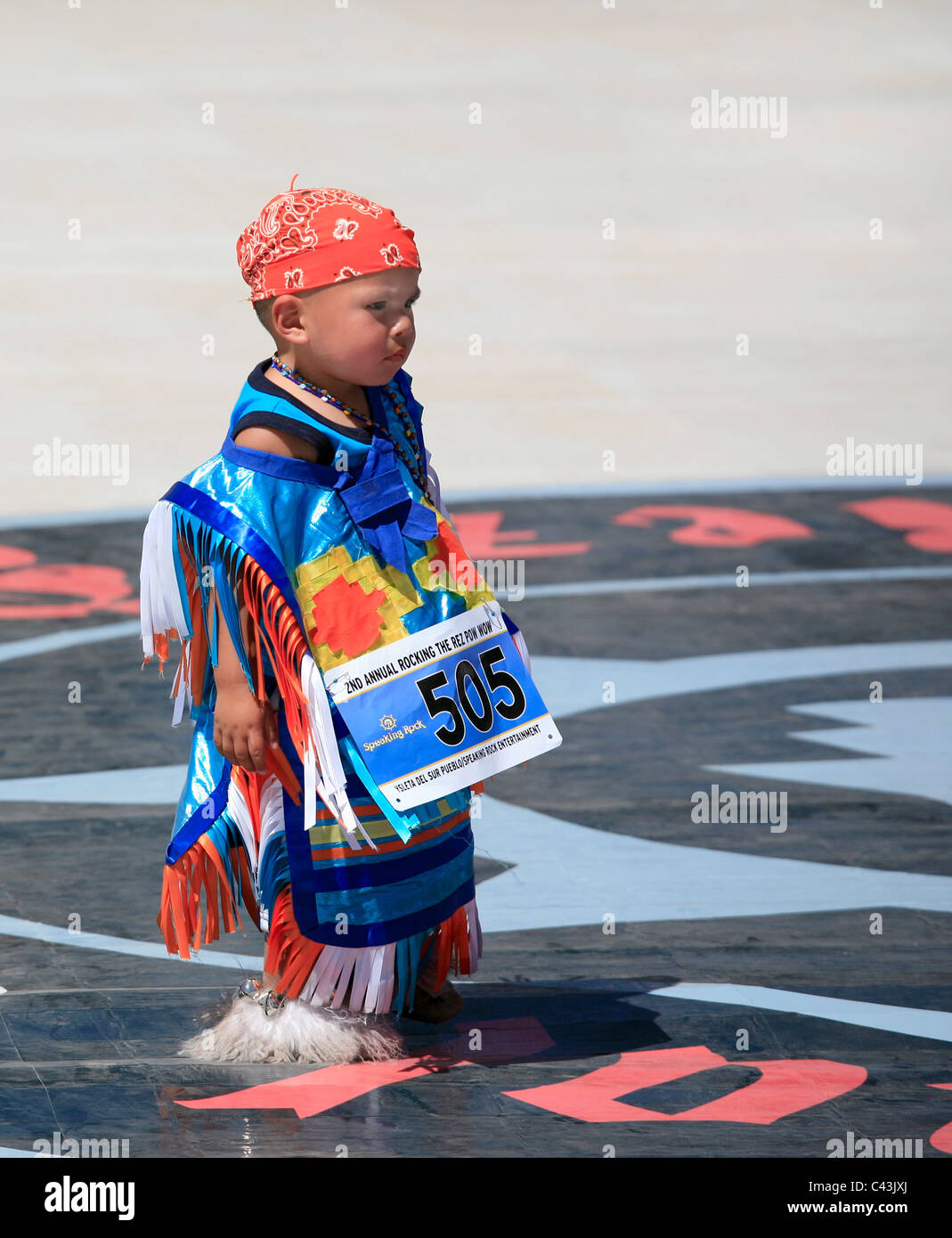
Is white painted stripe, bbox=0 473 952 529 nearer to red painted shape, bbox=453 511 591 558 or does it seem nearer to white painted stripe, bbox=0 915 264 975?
red painted shape, bbox=453 511 591 558

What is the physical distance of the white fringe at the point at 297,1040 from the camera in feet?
8.93

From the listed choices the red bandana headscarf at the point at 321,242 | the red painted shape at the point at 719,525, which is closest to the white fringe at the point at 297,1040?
the red bandana headscarf at the point at 321,242

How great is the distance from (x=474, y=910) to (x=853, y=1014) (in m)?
0.66

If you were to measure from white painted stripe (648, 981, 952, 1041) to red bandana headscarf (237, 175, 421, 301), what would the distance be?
132cm

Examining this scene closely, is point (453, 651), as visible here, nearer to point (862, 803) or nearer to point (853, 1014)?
point (853, 1014)

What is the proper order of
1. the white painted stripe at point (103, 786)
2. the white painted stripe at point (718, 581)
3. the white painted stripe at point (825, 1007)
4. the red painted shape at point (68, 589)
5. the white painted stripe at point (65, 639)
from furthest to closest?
the white painted stripe at point (718, 581) → the red painted shape at point (68, 589) → the white painted stripe at point (65, 639) → the white painted stripe at point (103, 786) → the white painted stripe at point (825, 1007)

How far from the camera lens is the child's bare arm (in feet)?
8.55

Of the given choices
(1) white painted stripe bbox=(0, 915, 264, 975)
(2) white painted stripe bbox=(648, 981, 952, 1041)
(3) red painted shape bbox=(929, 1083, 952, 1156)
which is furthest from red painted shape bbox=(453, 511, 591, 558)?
(3) red painted shape bbox=(929, 1083, 952, 1156)

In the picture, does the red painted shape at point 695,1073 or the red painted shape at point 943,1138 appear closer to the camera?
the red painted shape at point 943,1138

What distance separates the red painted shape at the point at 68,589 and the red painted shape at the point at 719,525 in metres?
2.12

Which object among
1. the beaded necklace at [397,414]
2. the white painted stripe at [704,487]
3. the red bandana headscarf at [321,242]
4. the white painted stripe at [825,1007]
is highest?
the red bandana headscarf at [321,242]

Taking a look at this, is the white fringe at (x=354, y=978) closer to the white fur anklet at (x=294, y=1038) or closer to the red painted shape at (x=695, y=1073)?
the white fur anklet at (x=294, y=1038)

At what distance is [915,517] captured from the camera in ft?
23.8

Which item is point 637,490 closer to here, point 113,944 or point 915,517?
point 915,517
